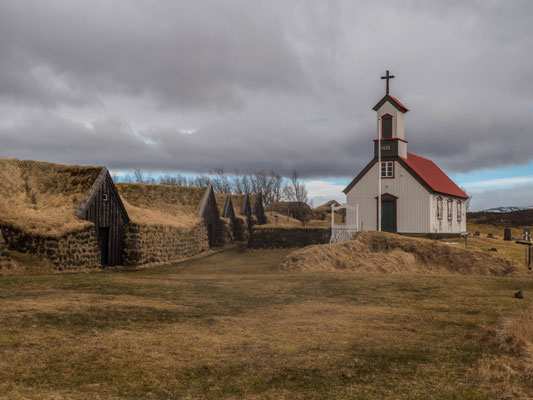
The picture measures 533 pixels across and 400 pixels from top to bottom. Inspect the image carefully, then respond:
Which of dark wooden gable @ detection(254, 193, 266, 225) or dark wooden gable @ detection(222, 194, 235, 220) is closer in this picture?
dark wooden gable @ detection(222, 194, 235, 220)

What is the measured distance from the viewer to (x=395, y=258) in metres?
23.1

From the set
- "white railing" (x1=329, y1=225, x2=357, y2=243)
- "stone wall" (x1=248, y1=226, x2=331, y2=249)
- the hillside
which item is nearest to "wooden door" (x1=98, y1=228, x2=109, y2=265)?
"stone wall" (x1=248, y1=226, x2=331, y2=249)

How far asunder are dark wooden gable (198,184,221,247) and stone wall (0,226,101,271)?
1504 centimetres

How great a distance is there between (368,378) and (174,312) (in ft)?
17.0

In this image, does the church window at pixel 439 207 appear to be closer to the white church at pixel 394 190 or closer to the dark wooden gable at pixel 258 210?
the white church at pixel 394 190

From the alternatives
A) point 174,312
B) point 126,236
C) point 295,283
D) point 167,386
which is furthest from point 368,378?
point 126,236

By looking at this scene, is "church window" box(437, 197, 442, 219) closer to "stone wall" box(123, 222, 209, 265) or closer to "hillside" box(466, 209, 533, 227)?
"stone wall" box(123, 222, 209, 265)

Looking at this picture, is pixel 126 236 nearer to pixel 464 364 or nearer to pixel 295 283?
pixel 295 283

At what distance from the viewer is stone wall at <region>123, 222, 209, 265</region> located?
79.2 ft

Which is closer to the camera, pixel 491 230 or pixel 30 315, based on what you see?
pixel 30 315

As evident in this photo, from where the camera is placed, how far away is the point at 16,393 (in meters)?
5.24

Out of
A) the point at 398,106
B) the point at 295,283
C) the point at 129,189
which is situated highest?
the point at 398,106

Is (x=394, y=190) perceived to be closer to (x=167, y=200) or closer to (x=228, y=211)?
(x=167, y=200)

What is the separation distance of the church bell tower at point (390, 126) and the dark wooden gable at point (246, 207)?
21.5 m
